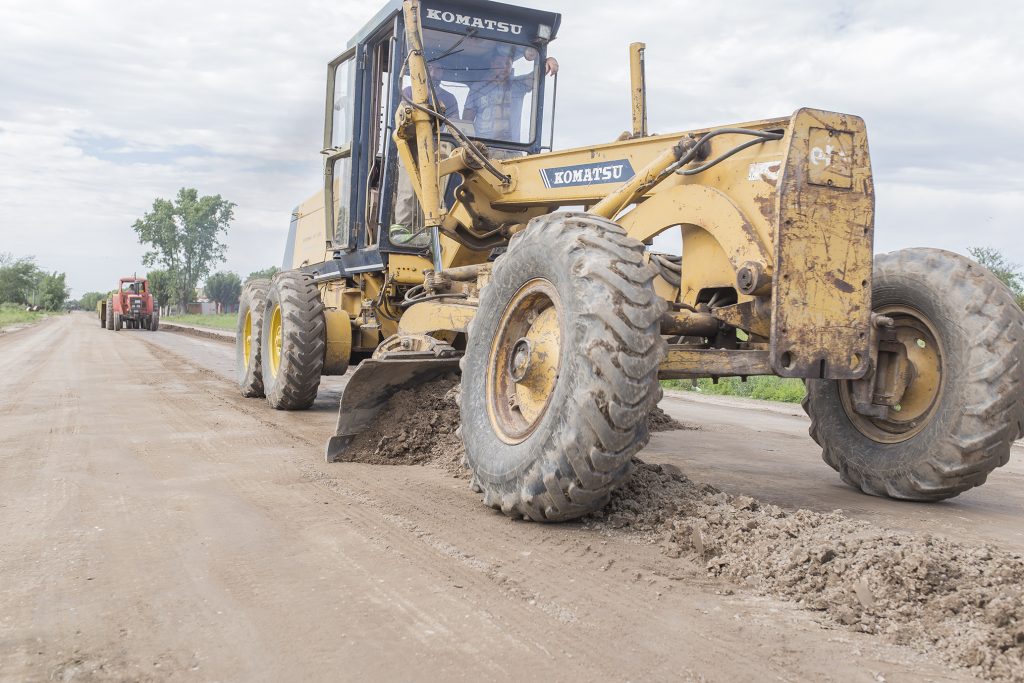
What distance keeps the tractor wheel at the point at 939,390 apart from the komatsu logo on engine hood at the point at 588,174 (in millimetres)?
1650

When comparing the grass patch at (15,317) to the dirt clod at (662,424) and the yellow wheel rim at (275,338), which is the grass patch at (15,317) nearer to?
the yellow wheel rim at (275,338)

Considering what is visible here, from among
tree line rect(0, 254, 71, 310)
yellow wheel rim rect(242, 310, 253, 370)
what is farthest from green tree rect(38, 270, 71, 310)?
yellow wheel rim rect(242, 310, 253, 370)

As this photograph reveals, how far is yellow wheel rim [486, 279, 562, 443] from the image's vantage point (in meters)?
4.38

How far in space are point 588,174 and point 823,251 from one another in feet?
6.13

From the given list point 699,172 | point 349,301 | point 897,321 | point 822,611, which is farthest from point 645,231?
point 349,301

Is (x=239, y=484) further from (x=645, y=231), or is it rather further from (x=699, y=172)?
(x=699, y=172)

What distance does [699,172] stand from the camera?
4750mm

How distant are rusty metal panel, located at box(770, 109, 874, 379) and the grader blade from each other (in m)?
2.81

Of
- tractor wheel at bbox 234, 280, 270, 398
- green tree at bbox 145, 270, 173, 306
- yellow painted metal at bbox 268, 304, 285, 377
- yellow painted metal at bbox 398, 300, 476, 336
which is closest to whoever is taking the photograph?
yellow painted metal at bbox 398, 300, 476, 336

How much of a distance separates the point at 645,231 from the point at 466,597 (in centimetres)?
249

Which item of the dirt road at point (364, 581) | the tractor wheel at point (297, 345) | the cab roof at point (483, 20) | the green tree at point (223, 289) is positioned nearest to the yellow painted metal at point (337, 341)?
the tractor wheel at point (297, 345)

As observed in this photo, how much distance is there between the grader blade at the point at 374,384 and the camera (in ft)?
19.4

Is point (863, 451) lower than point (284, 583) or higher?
higher

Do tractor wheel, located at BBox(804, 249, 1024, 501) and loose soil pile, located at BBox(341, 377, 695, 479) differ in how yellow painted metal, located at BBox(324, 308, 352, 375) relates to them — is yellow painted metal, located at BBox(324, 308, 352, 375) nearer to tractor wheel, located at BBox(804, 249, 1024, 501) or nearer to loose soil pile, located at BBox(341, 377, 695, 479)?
loose soil pile, located at BBox(341, 377, 695, 479)
